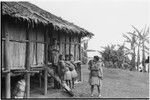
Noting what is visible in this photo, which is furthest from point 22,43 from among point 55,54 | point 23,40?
point 55,54

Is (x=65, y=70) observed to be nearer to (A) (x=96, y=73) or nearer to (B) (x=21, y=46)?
(A) (x=96, y=73)

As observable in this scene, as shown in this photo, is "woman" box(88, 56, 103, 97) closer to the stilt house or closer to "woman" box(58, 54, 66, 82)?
"woman" box(58, 54, 66, 82)

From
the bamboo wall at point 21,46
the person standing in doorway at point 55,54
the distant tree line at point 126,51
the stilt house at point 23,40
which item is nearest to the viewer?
the stilt house at point 23,40

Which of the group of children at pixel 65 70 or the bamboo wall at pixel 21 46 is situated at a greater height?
the bamboo wall at pixel 21 46

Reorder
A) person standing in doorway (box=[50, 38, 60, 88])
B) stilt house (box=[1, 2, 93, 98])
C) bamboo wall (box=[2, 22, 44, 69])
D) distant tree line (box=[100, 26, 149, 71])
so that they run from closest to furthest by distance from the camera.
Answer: stilt house (box=[1, 2, 93, 98])
bamboo wall (box=[2, 22, 44, 69])
person standing in doorway (box=[50, 38, 60, 88])
distant tree line (box=[100, 26, 149, 71])

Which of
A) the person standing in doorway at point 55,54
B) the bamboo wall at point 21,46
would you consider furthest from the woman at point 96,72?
the bamboo wall at point 21,46

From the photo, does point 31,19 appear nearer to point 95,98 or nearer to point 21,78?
point 21,78

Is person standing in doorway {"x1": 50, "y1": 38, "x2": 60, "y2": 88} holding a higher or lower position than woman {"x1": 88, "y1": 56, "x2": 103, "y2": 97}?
higher

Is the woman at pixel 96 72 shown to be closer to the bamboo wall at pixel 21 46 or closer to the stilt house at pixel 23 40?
the stilt house at pixel 23 40

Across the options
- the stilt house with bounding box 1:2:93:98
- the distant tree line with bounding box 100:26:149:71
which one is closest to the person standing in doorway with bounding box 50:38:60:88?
the stilt house with bounding box 1:2:93:98

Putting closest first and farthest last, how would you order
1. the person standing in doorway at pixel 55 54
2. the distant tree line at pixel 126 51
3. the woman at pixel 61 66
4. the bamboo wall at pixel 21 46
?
the bamboo wall at pixel 21 46 < the woman at pixel 61 66 < the person standing in doorway at pixel 55 54 < the distant tree line at pixel 126 51

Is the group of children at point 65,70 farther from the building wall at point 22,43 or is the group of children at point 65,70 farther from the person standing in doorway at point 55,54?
the building wall at point 22,43

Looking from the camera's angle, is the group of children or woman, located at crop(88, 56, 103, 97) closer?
woman, located at crop(88, 56, 103, 97)

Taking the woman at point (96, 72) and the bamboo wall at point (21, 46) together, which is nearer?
the bamboo wall at point (21, 46)
